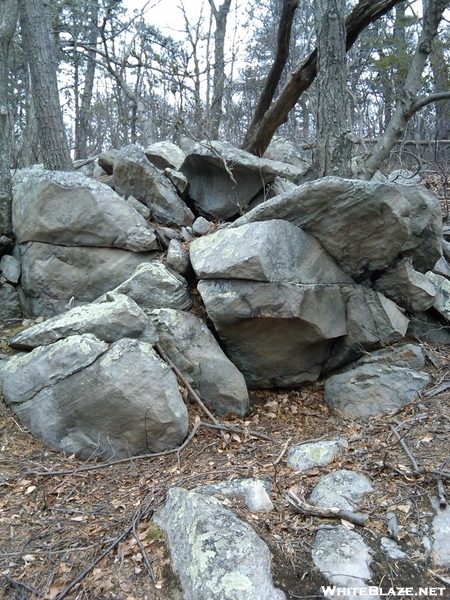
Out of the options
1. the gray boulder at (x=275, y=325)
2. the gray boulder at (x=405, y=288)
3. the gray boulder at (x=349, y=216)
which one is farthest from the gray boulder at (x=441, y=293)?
the gray boulder at (x=275, y=325)

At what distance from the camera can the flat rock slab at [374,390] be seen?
189 inches

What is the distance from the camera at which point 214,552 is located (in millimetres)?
2652

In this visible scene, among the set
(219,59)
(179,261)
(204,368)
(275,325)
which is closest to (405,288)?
(275,325)

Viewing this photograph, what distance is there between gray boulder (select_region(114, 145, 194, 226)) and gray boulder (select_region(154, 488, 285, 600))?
14.1 feet

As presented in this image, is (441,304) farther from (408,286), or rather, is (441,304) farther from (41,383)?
(41,383)

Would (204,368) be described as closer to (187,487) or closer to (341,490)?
(187,487)

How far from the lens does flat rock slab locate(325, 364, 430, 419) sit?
4.80m

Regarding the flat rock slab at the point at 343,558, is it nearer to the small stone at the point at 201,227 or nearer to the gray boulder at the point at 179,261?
the gray boulder at the point at 179,261

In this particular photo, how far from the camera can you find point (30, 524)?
321 cm

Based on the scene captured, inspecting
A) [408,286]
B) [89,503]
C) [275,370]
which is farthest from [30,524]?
[408,286]

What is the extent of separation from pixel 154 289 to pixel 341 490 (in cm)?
291

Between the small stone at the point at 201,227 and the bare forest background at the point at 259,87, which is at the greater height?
the bare forest background at the point at 259,87

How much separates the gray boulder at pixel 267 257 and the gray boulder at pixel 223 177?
171 centimetres

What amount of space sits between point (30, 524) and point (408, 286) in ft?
14.2
